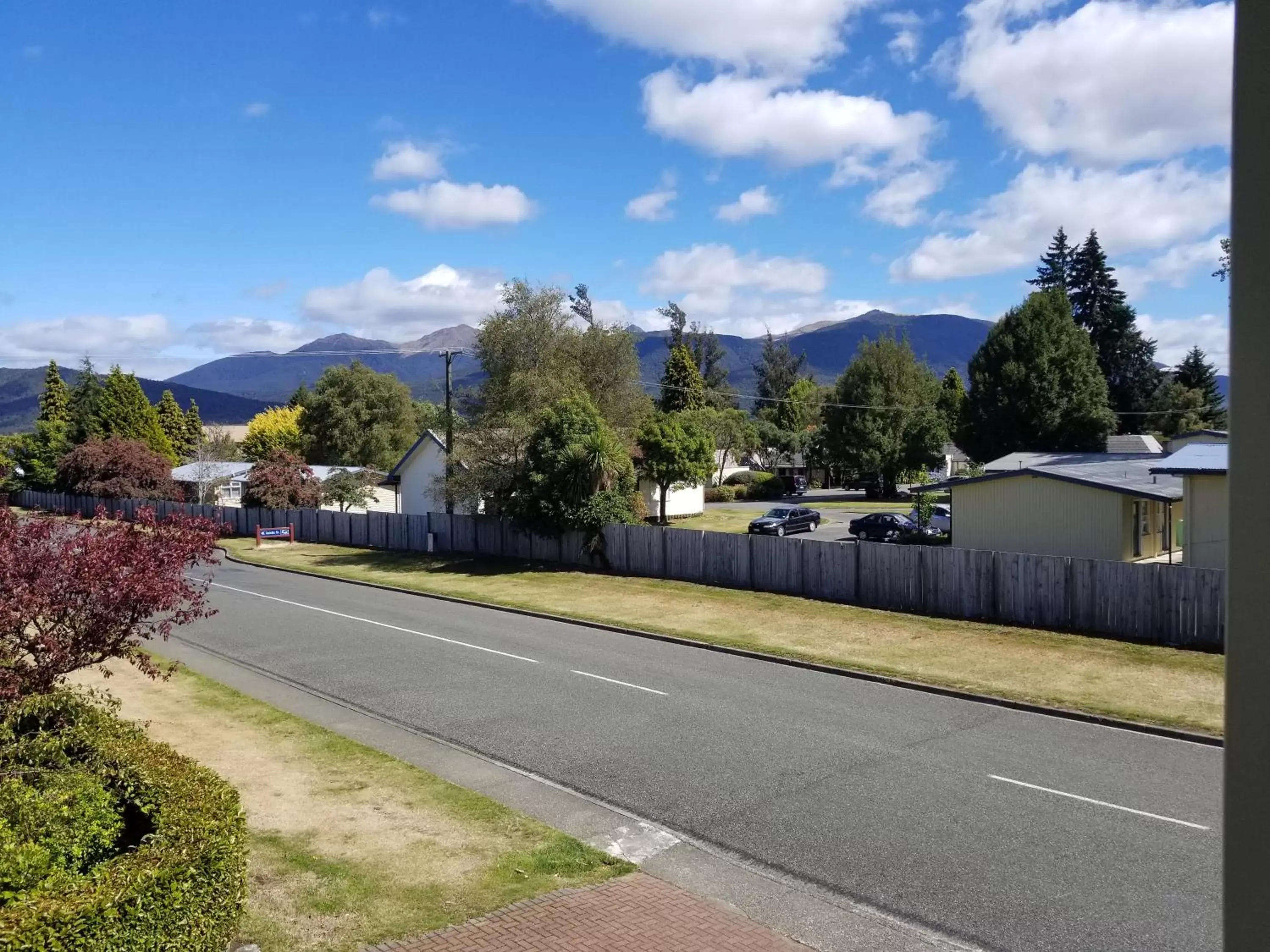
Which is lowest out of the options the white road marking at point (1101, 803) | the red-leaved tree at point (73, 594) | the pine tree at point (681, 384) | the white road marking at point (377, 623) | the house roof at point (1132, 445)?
the white road marking at point (377, 623)

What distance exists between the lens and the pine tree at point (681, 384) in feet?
298

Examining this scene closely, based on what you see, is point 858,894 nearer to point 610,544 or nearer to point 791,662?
point 791,662

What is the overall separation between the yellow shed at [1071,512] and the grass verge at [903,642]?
843 centimetres

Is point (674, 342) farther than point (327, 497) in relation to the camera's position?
Yes

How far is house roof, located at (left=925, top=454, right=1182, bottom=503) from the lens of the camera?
28.3 meters

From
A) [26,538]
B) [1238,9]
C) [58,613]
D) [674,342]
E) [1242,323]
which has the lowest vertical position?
[58,613]

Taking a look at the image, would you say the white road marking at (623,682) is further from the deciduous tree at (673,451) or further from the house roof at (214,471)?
the house roof at (214,471)

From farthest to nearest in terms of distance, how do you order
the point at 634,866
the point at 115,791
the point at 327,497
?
the point at 327,497, the point at 634,866, the point at 115,791

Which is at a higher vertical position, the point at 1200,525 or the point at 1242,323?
the point at 1242,323

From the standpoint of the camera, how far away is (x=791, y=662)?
2000 centimetres

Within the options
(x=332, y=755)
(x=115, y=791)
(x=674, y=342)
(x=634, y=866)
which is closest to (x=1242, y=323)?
(x=634, y=866)

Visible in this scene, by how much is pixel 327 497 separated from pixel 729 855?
47424 mm

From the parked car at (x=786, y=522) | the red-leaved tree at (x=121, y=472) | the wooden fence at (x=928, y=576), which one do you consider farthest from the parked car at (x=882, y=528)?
the red-leaved tree at (x=121, y=472)

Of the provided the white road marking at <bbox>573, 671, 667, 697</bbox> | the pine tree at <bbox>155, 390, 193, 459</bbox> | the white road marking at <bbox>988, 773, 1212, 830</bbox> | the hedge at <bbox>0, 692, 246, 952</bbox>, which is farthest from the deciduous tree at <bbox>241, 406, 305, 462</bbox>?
the white road marking at <bbox>988, 773, 1212, 830</bbox>
